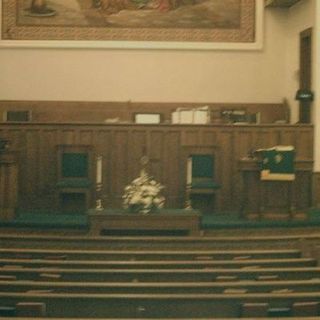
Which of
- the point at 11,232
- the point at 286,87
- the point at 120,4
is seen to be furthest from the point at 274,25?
the point at 11,232

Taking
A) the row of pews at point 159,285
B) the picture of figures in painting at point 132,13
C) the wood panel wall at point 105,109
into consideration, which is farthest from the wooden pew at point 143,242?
the picture of figures in painting at point 132,13

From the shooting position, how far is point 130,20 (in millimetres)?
15109

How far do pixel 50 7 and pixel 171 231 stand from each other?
6.13m

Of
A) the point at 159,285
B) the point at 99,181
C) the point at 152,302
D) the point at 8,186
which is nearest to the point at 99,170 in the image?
the point at 99,181

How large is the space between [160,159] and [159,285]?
23.7 feet

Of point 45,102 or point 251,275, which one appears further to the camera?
point 45,102

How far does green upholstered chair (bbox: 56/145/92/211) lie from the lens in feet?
40.3

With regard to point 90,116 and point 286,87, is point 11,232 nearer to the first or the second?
point 90,116

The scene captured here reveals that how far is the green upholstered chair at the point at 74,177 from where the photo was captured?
12.3 meters

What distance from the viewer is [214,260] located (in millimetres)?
7152

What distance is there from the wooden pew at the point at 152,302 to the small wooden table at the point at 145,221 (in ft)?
17.3

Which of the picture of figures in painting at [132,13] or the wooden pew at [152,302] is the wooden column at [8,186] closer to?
the picture of figures in painting at [132,13]

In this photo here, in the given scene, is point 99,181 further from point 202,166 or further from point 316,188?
point 316,188

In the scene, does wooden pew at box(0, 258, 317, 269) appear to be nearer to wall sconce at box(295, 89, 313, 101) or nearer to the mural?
wall sconce at box(295, 89, 313, 101)
